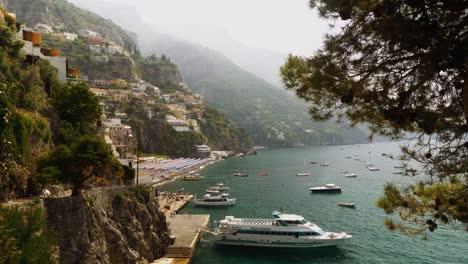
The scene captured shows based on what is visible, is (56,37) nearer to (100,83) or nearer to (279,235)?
(100,83)

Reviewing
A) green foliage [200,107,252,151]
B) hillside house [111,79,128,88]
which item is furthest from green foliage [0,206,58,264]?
green foliage [200,107,252,151]

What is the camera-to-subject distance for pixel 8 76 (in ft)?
85.6

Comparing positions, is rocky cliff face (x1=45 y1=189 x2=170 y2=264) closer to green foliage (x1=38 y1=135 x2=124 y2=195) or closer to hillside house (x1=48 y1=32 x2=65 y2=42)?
green foliage (x1=38 y1=135 x2=124 y2=195)

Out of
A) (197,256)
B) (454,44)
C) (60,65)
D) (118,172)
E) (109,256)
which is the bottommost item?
(197,256)

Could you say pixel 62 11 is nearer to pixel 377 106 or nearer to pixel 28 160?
pixel 28 160

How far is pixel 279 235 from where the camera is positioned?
32.9 meters

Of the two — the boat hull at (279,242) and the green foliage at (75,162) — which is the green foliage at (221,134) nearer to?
the boat hull at (279,242)

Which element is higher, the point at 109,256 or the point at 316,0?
the point at 316,0

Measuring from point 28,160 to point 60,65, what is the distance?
60.8 ft

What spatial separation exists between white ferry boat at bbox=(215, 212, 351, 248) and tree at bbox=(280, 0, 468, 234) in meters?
25.7

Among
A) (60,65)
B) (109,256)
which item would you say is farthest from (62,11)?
(109,256)

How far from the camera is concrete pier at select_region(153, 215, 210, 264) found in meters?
28.3

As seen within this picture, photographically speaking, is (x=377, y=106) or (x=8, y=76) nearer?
(x=377, y=106)

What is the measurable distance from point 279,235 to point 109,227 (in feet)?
54.2
